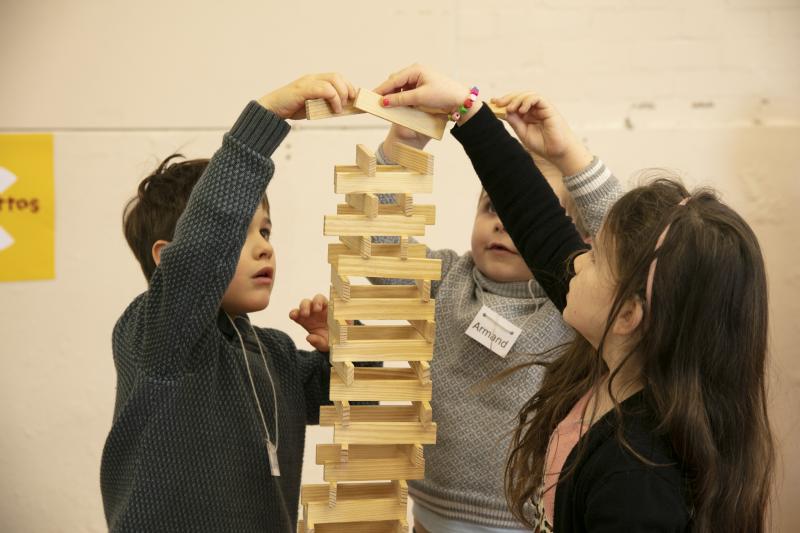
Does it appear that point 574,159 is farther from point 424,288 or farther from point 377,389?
point 377,389

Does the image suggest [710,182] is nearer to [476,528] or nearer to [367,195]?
[476,528]

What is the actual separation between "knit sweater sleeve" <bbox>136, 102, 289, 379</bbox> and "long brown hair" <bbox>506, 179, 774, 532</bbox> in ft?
1.77

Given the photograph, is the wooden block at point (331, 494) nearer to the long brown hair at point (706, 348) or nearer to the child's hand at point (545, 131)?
the long brown hair at point (706, 348)

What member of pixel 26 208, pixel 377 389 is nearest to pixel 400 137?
pixel 377 389

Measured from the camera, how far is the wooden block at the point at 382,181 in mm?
1334

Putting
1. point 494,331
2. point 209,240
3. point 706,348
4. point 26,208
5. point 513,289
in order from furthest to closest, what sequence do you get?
point 26,208, point 513,289, point 494,331, point 209,240, point 706,348

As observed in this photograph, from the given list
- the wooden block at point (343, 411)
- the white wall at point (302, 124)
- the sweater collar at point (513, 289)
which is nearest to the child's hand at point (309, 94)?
the wooden block at point (343, 411)

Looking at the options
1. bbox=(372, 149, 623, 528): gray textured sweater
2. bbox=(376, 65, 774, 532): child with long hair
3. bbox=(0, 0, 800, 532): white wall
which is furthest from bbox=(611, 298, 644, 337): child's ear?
bbox=(0, 0, 800, 532): white wall

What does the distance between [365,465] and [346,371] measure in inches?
6.3

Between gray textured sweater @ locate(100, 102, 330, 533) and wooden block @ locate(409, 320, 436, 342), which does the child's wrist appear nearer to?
wooden block @ locate(409, 320, 436, 342)

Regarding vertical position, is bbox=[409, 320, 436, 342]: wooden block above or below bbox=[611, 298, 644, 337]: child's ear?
below

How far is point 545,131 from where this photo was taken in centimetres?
162

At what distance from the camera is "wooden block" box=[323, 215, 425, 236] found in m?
1.32

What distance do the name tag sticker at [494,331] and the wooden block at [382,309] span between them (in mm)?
284
